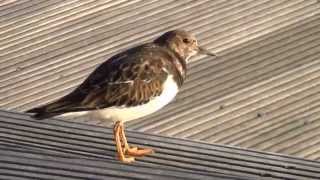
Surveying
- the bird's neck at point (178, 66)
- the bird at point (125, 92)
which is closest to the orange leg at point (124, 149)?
the bird at point (125, 92)

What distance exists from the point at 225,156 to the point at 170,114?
1590mm

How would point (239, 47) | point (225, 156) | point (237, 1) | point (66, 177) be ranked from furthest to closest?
point (237, 1) → point (239, 47) → point (225, 156) → point (66, 177)

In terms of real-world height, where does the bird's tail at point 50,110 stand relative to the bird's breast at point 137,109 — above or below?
below

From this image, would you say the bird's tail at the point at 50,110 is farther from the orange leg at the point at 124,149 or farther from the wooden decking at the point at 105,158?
the orange leg at the point at 124,149

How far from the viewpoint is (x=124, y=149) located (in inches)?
269

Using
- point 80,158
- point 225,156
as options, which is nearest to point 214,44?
point 225,156

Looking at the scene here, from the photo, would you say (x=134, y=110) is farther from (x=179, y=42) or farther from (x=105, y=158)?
(x=179, y=42)

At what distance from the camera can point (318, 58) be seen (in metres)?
9.23

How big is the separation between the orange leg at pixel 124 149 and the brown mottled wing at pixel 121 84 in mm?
209

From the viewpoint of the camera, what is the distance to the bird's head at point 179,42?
24.7 feet

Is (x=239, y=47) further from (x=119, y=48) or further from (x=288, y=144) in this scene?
A: (x=288, y=144)

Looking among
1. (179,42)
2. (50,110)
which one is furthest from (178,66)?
(50,110)

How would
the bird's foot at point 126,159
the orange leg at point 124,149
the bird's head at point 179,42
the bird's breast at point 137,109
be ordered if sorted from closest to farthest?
the bird's foot at point 126,159, the orange leg at point 124,149, the bird's breast at point 137,109, the bird's head at point 179,42

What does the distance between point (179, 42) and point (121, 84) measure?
945mm
